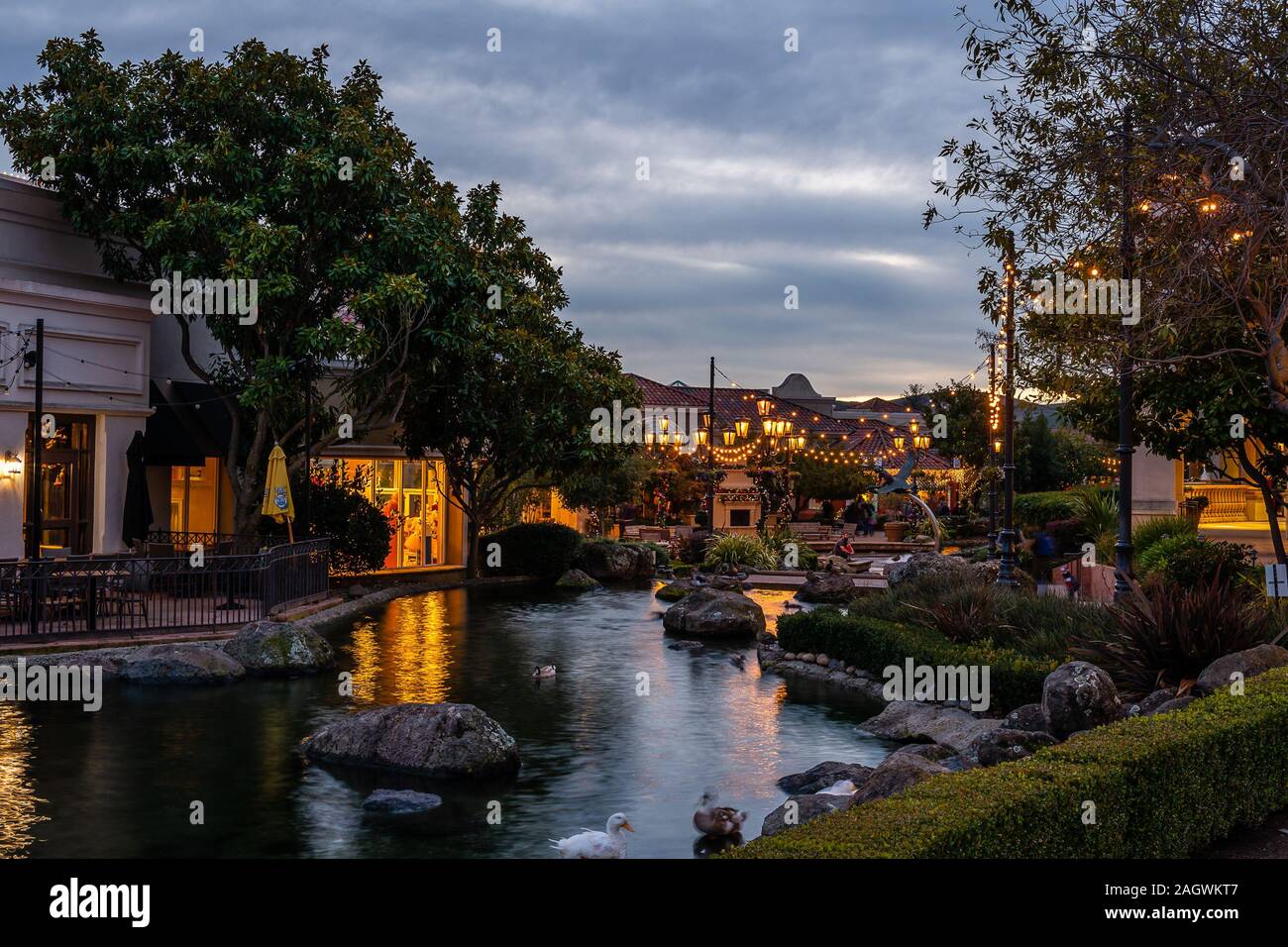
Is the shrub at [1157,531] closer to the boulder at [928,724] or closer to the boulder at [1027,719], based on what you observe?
the boulder at [928,724]

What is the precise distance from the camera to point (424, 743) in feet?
37.7

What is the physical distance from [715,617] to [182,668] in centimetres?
954

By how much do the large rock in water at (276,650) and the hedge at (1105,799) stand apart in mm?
11165

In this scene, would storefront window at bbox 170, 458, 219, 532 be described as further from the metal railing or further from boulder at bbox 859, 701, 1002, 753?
boulder at bbox 859, 701, 1002, 753

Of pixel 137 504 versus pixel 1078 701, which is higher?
pixel 137 504

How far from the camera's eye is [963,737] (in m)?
12.5

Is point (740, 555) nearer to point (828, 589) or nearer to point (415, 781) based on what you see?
point (828, 589)

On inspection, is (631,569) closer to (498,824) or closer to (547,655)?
(547,655)

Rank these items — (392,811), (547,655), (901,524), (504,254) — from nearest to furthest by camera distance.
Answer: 1. (392,811)
2. (547,655)
3. (504,254)
4. (901,524)

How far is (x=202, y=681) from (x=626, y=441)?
17155 millimetres

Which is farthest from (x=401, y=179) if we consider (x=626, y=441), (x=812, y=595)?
(x=812, y=595)

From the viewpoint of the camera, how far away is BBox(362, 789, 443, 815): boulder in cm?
992

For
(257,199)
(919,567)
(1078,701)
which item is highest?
(257,199)

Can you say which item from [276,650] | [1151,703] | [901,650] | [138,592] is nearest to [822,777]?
[1151,703]
